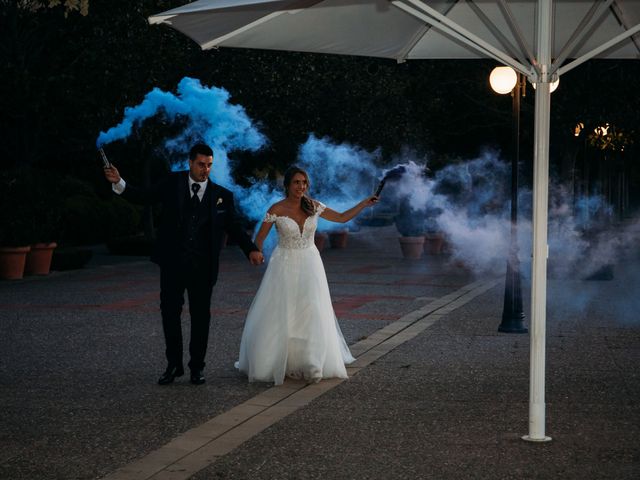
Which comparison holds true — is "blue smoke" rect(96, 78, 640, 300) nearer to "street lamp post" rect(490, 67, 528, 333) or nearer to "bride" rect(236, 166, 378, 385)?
"street lamp post" rect(490, 67, 528, 333)

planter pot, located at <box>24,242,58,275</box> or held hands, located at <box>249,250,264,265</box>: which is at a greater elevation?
held hands, located at <box>249,250,264,265</box>

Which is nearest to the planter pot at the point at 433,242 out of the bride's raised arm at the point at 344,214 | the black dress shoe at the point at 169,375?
the bride's raised arm at the point at 344,214

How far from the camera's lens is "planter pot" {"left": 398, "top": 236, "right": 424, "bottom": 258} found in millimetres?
28969

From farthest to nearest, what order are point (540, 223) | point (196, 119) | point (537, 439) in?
point (196, 119), point (537, 439), point (540, 223)

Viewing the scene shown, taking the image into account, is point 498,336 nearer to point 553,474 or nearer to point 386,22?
point 386,22

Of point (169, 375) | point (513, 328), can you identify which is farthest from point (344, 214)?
point (513, 328)

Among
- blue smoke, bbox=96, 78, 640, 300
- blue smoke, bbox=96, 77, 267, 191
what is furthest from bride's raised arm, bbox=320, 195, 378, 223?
blue smoke, bbox=96, 77, 267, 191

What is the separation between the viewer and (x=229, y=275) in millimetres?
22547

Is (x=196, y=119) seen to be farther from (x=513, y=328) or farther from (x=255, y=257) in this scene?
(x=255, y=257)

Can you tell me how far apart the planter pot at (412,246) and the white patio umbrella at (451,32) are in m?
17.9

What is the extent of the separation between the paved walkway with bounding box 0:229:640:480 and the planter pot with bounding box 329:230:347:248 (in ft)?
63.0

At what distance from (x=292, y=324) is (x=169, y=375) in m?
1.21

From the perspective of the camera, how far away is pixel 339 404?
820cm

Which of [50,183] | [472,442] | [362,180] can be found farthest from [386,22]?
[362,180]
